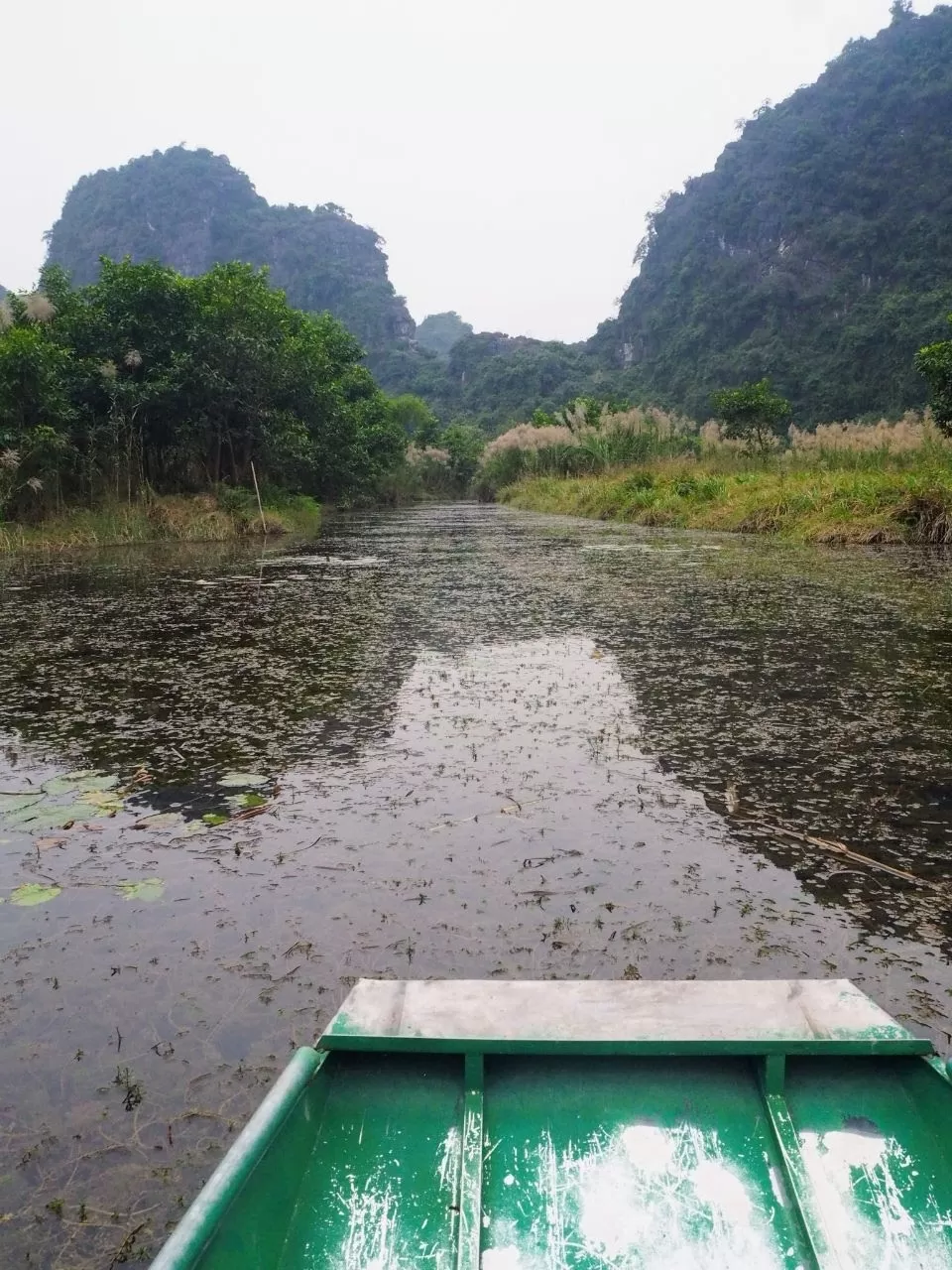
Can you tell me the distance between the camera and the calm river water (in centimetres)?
141

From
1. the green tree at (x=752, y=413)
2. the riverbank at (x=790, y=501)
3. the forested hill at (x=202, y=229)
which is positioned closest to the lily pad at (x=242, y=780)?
the riverbank at (x=790, y=501)

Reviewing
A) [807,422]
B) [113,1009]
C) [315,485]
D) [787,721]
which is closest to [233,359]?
[315,485]

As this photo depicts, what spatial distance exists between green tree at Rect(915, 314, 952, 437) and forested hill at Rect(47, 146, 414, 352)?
6992cm

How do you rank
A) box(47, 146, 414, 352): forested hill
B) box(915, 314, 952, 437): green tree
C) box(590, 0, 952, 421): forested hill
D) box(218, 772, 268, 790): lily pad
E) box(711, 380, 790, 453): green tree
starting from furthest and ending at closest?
box(47, 146, 414, 352): forested hill, box(590, 0, 952, 421): forested hill, box(711, 380, 790, 453): green tree, box(915, 314, 952, 437): green tree, box(218, 772, 268, 790): lily pad

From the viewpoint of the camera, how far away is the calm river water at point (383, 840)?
141 cm

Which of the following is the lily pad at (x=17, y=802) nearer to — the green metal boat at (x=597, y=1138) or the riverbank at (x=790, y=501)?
the green metal boat at (x=597, y=1138)

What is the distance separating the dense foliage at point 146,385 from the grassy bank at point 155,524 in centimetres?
48

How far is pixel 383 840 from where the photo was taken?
2.33m

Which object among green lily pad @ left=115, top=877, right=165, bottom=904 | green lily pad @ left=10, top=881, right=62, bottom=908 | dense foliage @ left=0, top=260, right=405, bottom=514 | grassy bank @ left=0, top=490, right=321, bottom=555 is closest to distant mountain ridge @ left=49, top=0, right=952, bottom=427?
dense foliage @ left=0, top=260, right=405, bottom=514

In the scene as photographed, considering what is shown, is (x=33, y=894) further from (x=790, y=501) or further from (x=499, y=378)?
(x=499, y=378)

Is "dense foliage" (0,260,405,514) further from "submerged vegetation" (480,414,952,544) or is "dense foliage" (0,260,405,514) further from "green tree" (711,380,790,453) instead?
"green tree" (711,380,790,453)

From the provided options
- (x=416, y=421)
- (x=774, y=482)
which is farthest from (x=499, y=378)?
(x=774, y=482)

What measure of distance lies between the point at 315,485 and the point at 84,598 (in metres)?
16.4

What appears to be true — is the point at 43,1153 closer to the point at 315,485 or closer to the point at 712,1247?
the point at 712,1247
